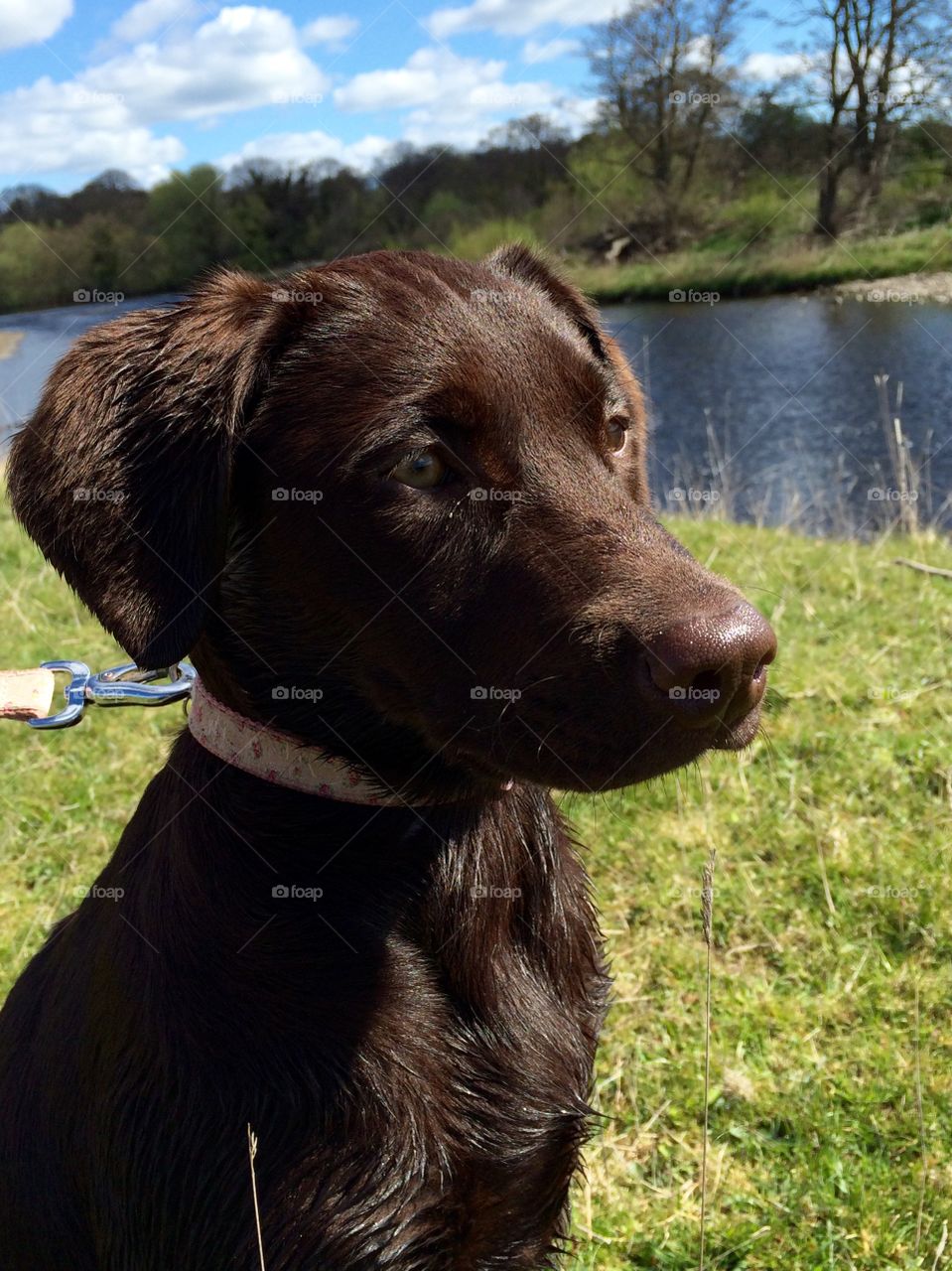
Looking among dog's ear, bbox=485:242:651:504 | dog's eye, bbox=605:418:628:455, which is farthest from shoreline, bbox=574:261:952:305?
dog's eye, bbox=605:418:628:455

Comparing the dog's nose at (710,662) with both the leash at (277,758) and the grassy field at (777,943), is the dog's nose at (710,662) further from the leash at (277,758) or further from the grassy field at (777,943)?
the grassy field at (777,943)

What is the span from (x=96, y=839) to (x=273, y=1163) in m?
2.59

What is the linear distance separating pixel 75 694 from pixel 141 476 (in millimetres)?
849

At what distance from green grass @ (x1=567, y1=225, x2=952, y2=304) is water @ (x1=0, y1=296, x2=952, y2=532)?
4.76ft

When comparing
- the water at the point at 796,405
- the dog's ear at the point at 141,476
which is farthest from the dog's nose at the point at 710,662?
the water at the point at 796,405

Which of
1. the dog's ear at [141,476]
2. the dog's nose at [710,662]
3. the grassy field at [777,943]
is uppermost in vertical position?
the dog's ear at [141,476]

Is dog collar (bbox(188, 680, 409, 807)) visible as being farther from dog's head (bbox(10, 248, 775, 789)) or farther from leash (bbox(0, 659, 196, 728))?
leash (bbox(0, 659, 196, 728))

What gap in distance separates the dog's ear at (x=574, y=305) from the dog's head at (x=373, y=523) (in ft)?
1.62

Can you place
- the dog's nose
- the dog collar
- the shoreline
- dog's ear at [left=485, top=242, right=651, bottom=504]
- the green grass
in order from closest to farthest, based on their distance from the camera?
the dog's nose
the dog collar
dog's ear at [left=485, top=242, right=651, bottom=504]
the shoreline
the green grass

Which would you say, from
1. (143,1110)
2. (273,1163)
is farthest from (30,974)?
(273,1163)

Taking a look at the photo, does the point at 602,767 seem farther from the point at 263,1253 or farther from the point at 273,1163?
the point at 263,1253

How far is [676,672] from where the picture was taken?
1646mm

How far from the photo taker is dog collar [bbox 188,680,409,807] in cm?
204

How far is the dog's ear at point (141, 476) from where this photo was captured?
1.99 metres
